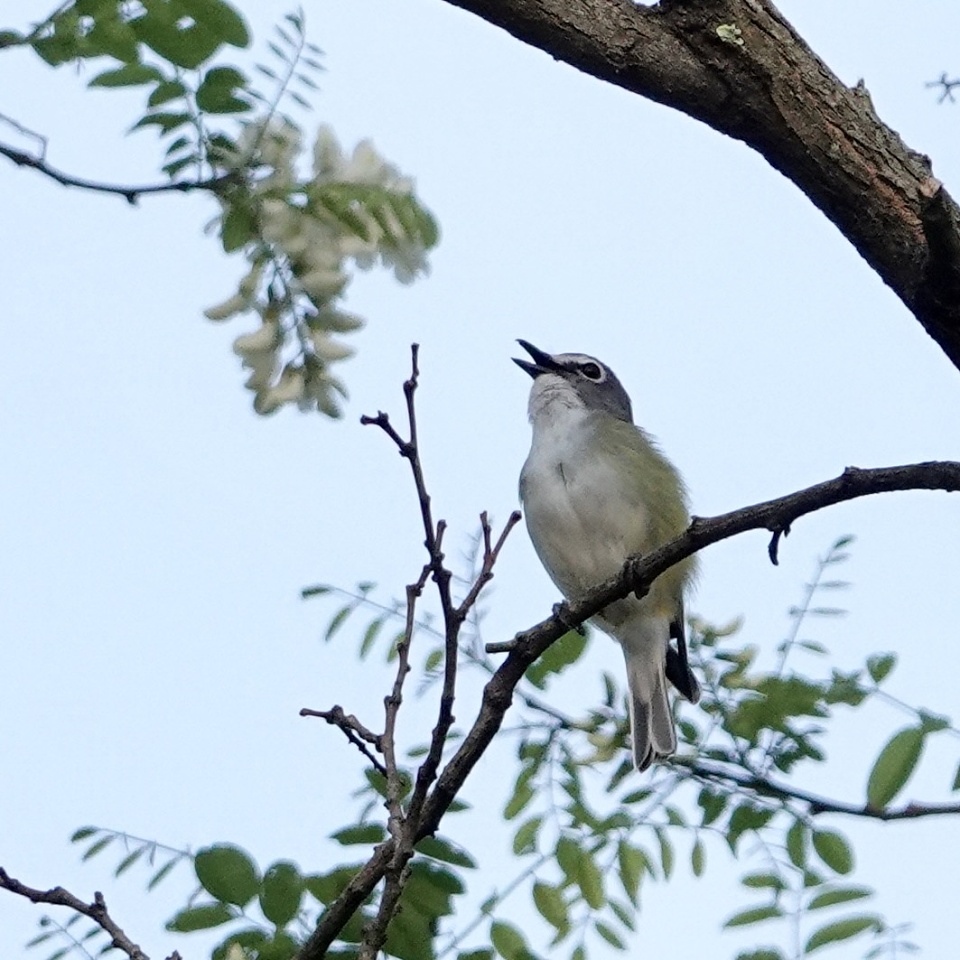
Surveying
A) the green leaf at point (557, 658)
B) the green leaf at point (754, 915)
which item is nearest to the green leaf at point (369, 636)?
the green leaf at point (557, 658)

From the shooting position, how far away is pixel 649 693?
540cm

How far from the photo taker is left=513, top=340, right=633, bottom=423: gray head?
6.58 meters

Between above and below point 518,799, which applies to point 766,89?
above

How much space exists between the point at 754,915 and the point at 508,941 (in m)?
0.71

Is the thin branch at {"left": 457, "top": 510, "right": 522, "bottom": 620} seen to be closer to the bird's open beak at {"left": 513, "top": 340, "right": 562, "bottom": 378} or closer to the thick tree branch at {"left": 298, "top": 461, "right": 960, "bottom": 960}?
the thick tree branch at {"left": 298, "top": 461, "right": 960, "bottom": 960}

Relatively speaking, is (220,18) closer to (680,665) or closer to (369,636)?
(369,636)

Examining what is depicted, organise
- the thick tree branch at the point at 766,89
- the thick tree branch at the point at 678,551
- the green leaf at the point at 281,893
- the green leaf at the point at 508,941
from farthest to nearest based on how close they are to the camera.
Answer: the thick tree branch at the point at 766,89 → the green leaf at the point at 508,941 → the green leaf at the point at 281,893 → the thick tree branch at the point at 678,551

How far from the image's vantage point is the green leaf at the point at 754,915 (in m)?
3.72

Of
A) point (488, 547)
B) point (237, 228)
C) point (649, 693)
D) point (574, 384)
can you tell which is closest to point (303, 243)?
point (237, 228)

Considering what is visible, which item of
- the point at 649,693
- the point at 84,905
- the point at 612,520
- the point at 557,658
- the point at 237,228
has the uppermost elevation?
the point at 612,520

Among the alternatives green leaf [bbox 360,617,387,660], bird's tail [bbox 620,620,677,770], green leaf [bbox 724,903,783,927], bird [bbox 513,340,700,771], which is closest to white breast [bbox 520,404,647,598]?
bird [bbox 513,340,700,771]

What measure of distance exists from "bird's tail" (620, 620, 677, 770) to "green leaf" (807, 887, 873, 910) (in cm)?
→ 69

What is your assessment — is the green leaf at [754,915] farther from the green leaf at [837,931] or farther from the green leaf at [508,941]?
the green leaf at [508,941]

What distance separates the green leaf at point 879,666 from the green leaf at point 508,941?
3.91ft
